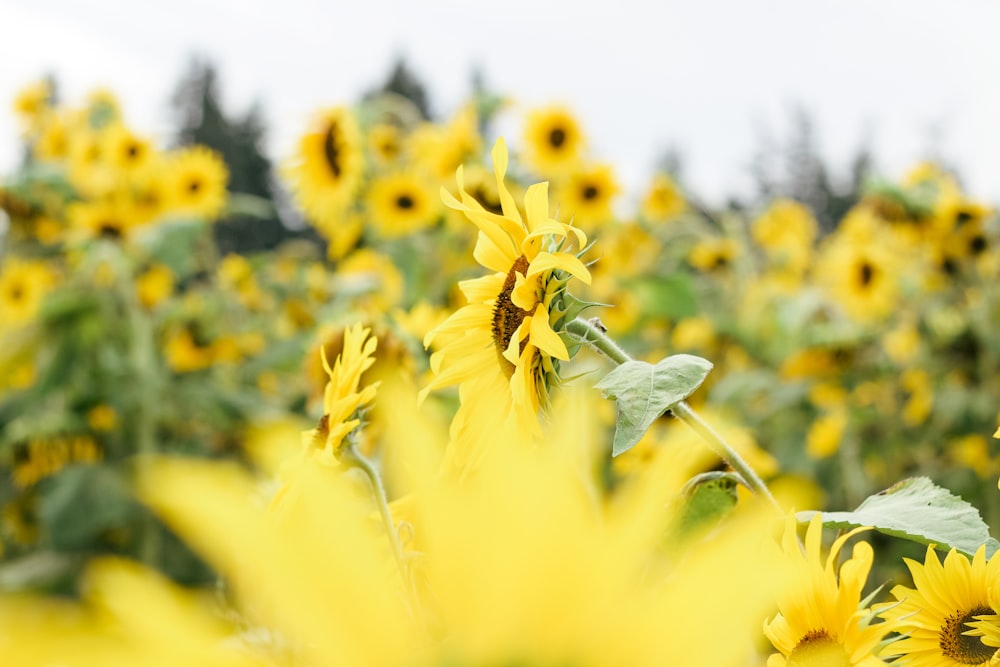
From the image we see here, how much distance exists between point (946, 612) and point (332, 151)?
1.90 meters

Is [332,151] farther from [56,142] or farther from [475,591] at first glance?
[475,591]

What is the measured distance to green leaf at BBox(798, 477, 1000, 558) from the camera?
0.35 m

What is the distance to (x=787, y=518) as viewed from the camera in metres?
0.30

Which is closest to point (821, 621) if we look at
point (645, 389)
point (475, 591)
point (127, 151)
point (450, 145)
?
point (645, 389)

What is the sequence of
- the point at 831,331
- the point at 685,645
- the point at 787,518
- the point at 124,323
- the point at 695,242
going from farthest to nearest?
the point at 695,242 → the point at 124,323 → the point at 831,331 → the point at 787,518 → the point at 685,645

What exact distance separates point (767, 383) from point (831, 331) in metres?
0.19

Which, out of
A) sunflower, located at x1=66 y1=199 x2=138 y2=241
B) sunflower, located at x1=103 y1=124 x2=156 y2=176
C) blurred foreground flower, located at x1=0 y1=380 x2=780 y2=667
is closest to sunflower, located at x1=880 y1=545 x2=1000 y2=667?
blurred foreground flower, located at x1=0 y1=380 x2=780 y2=667

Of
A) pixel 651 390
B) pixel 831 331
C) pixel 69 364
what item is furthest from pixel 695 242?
pixel 651 390

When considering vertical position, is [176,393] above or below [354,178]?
below

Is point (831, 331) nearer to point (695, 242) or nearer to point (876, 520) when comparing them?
point (695, 242)

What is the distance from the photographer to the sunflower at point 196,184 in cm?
281

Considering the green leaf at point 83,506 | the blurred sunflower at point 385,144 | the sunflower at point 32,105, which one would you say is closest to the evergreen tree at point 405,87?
the sunflower at point 32,105

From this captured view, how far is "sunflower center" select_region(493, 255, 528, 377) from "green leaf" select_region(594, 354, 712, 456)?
0.08 meters

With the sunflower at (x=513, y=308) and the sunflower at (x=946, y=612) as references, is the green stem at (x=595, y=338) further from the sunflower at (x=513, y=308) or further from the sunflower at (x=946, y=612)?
the sunflower at (x=946, y=612)
